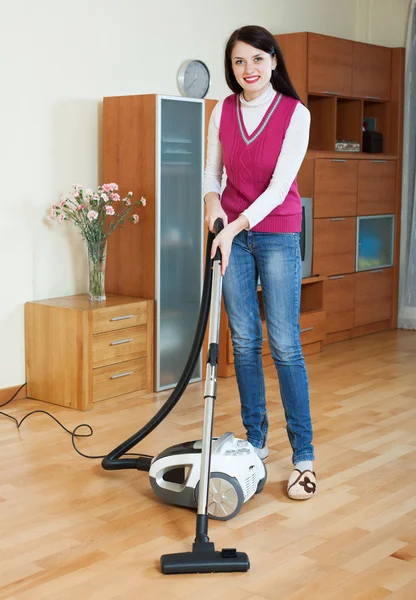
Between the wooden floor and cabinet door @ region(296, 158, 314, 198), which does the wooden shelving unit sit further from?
the wooden floor

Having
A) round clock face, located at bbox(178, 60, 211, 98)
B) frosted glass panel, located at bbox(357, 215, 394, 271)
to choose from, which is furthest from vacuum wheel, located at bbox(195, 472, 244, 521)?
frosted glass panel, located at bbox(357, 215, 394, 271)

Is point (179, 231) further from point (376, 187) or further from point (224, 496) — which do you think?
point (376, 187)

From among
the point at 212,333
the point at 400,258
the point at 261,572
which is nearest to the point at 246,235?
the point at 212,333

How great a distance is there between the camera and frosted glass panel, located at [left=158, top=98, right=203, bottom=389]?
4.10 m

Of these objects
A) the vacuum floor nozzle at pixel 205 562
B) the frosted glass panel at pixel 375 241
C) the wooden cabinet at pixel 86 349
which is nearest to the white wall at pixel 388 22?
the frosted glass panel at pixel 375 241

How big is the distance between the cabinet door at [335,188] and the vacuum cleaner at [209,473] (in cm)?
269

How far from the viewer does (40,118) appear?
3990 mm

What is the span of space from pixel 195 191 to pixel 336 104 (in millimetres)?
1591

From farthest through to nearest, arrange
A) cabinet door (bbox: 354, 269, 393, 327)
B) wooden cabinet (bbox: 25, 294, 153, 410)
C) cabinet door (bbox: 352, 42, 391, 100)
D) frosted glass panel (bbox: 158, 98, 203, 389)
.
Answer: cabinet door (bbox: 354, 269, 393, 327), cabinet door (bbox: 352, 42, 391, 100), frosted glass panel (bbox: 158, 98, 203, 389), wooden cabinet (bbox: 25, 294, 153, 410)

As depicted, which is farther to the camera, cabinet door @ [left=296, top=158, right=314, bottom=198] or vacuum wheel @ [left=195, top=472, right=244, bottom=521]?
cabinet door @ [left=296, top=158, right=314, bottom=198]

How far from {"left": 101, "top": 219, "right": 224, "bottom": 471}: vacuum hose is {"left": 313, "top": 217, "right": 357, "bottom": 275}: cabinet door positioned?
2527 mm

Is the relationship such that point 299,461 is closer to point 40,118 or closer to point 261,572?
point 261,572

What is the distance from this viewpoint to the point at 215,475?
8.30 ft

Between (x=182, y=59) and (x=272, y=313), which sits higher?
(x=182, y=59)
